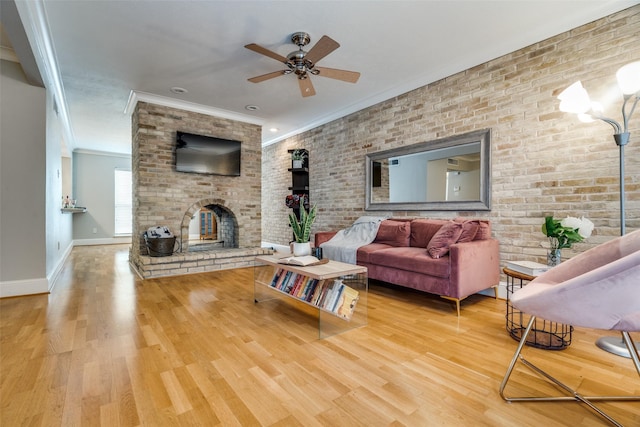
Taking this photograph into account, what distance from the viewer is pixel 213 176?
509 centimetres

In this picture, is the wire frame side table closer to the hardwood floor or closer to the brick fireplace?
the hardwood floor

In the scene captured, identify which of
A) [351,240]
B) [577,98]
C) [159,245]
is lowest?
[159,245]

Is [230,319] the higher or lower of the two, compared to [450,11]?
lower

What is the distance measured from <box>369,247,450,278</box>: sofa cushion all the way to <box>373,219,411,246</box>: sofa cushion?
383 mm

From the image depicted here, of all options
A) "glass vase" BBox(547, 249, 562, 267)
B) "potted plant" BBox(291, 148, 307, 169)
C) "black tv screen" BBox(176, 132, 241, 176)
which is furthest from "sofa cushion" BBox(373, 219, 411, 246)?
"black tv screen" BBox(176, 132, 241, 176)

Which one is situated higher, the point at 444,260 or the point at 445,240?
the point at 445,240

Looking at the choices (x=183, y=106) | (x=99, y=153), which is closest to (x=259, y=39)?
(x=183, y=106)

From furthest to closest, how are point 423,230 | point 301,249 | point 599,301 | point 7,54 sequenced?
point 423,230, point 7,54, point 301,249, point 599,301

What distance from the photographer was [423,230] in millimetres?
3521

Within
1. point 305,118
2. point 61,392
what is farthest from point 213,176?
point 61,392

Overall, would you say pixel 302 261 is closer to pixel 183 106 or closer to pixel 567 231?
pixel 567 231

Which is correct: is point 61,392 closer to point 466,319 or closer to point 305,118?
point 466,319

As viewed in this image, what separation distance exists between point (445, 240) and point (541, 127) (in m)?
1.43

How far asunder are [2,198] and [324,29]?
12.2 ft
